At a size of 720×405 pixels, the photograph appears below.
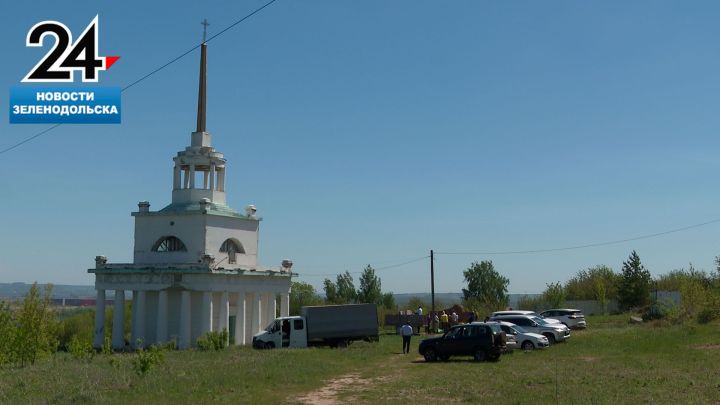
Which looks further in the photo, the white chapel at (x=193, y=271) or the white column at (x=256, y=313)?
the white column at (x=256, y=313)

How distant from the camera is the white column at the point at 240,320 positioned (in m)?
50.9

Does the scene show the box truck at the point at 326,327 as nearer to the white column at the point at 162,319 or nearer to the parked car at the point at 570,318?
the white column at the point at 162,319

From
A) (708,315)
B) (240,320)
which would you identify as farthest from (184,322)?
(708,315)

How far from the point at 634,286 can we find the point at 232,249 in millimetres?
41322

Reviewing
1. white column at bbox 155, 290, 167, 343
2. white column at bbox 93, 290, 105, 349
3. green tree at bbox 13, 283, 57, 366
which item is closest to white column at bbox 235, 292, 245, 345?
white column at bbox 155, 290, 167, 343

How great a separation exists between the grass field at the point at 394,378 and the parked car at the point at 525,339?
1.03 metres

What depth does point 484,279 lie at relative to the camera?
108312mm

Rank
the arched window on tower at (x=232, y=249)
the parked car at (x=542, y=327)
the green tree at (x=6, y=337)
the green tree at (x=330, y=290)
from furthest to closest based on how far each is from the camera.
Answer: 1. the green tree at (x=330, y=290)
2. the arched window on tower at (x=232, y=249)
3. the parked car at (x=542, y=327)
4. the green tree at (x=6, y=337)

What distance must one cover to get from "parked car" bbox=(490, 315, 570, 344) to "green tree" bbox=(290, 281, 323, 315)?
1469 inches

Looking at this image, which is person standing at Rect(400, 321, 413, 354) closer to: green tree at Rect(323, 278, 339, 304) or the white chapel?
the white chapel

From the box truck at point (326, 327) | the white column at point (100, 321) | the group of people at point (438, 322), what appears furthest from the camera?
the group of people at point (438, 322)

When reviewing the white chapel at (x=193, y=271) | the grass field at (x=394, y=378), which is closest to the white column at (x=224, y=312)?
the white chapel at (x=193, y=271)

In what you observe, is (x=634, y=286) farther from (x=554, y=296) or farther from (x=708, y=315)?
(x=708, y=315)

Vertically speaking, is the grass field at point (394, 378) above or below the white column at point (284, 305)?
below
